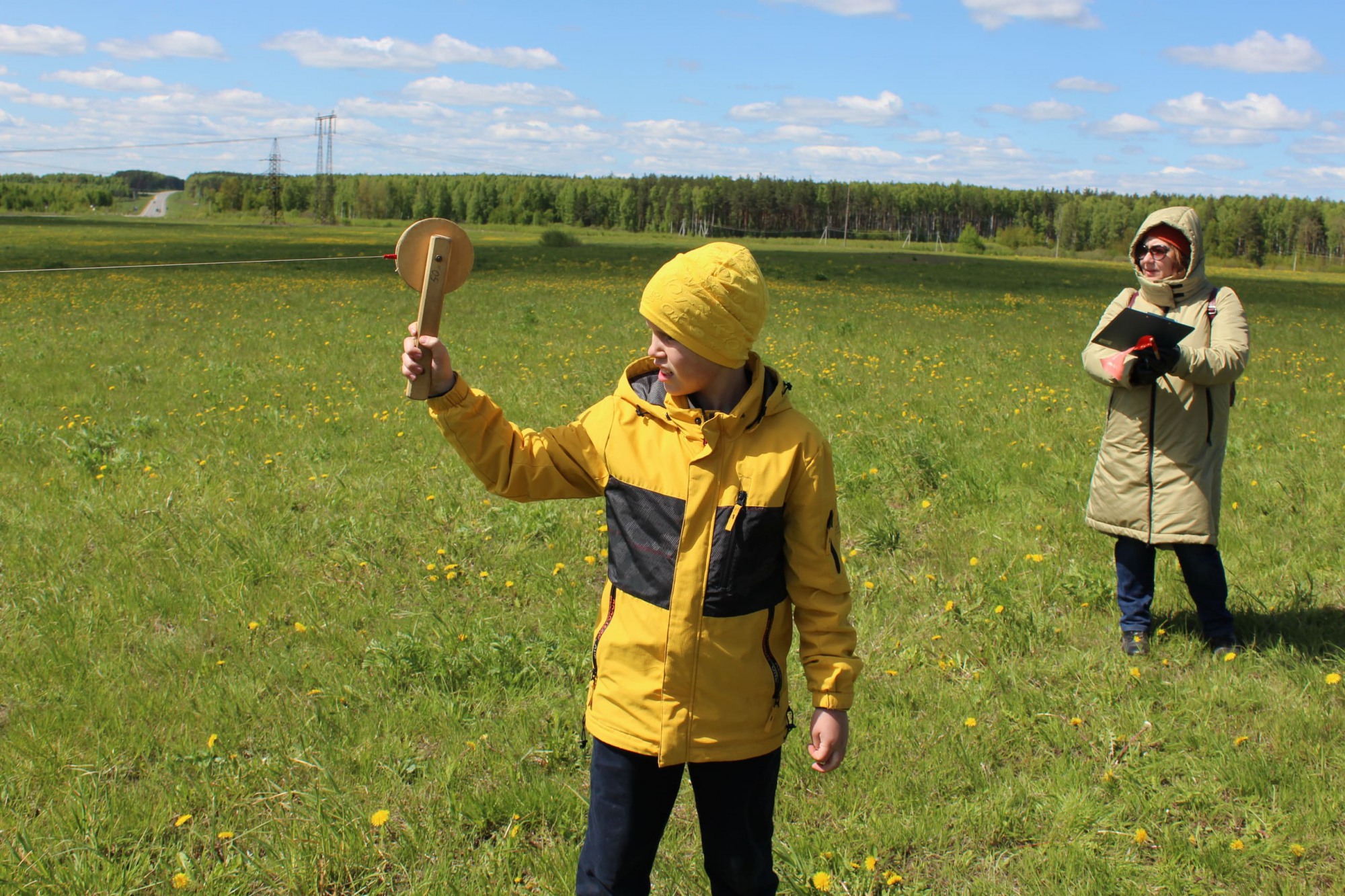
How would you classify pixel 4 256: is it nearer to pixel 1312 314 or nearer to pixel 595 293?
pixel 595 293

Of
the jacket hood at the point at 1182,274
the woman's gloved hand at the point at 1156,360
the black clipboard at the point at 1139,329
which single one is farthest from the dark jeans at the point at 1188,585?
the jacket hood at the point at 1182,274

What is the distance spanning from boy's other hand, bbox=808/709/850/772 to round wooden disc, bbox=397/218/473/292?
1.23m

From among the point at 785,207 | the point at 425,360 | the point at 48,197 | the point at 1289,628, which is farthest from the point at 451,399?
the point at 48,197

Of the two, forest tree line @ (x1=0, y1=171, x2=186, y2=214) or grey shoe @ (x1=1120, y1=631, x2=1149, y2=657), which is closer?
grey shoe @ (x1=1120, y1=631, x2=1149, y2=657)

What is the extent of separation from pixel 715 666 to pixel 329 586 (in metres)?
3.08

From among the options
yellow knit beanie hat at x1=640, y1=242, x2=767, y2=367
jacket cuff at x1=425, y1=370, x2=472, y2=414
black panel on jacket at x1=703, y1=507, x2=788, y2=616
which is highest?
yellow knit beanie hat at x1=640, y1=242, x2=767, y2=367

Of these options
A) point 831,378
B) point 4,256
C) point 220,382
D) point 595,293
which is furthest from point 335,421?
point 4,256

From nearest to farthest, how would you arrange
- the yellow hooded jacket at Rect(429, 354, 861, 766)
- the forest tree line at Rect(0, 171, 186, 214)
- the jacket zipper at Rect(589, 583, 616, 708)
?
1. the yellow hooded jacket at Rect(429, 354, 861, 766)
2. the jacket zipper at Rect(589, 583, 616, 708)
3. the forest tree line at Rect(0, 171, 186, 214)

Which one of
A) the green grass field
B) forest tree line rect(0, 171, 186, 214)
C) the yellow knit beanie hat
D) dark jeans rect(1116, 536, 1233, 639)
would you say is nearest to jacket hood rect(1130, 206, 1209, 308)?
dark jeans rect(1116, 536, 1233, 639)

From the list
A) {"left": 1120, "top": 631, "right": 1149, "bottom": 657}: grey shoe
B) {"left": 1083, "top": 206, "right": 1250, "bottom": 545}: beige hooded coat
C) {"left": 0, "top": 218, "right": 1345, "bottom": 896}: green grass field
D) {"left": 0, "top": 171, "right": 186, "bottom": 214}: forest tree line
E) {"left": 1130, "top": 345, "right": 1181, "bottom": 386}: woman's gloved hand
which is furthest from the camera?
{"left": 0, "top": 171, "right": 186, "bottom": 214}: forest tree line

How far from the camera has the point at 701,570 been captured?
2.08 metres

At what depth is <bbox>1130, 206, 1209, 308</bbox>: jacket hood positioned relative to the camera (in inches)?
156

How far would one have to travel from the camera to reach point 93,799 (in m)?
2.94

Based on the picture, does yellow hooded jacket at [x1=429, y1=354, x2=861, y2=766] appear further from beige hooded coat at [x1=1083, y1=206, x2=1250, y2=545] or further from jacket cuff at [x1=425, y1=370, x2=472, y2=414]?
beige hooded coat at [x1=1083, y1=206, x2=1250, y2=545]
